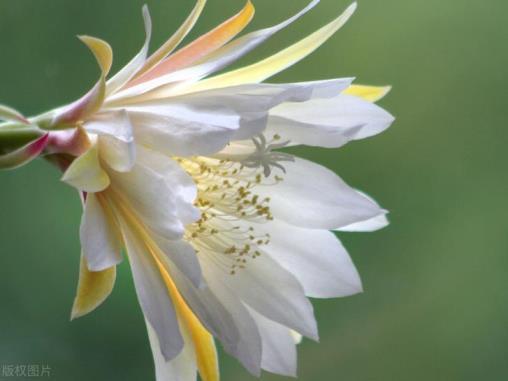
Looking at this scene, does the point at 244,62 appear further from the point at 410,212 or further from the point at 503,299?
the point at 503,299

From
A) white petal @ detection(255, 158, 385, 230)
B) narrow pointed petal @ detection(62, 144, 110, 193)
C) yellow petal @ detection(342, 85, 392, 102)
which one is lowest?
white petal @ detection(255, 158, 385, 230)

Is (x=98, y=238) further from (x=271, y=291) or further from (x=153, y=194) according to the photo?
(x=271, y=291)

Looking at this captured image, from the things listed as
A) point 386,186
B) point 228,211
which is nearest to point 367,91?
point 228,211

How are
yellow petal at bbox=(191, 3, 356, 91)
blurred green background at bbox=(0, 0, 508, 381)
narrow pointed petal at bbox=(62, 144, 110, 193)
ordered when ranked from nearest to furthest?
narrow pointed petal at bbox=(62, 144, 110, 193), yellow petal at bbox=(191, 3, 356, 91), blurred green background at bbox=(0, 0, 508, 381)

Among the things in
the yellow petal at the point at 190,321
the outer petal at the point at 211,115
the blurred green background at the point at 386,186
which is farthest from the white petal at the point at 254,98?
the blurred green background at the point at 386,186

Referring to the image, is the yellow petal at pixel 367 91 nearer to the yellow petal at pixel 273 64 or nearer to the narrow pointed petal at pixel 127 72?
the yellow petal at pixel 273 64

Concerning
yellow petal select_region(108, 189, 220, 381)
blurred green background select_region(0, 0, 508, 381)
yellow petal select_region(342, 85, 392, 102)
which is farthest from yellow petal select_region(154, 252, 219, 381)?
blurred green background select_region(0, 0, 508, 381)

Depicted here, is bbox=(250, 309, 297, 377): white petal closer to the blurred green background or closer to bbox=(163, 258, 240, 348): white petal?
bbox=(163, 258, 240, 348): white petal
